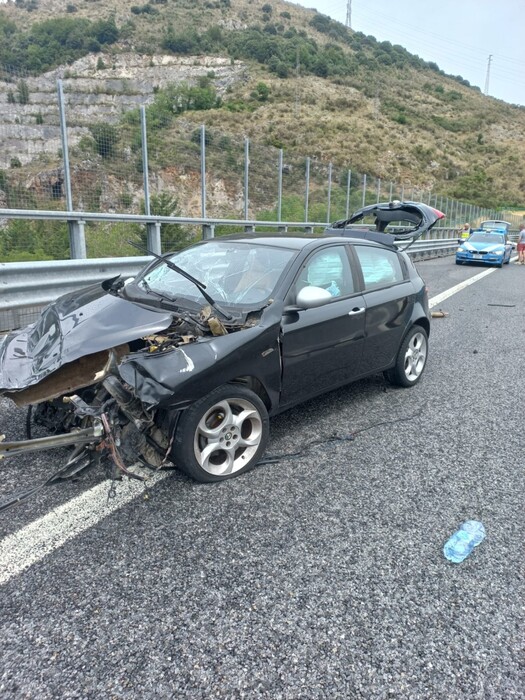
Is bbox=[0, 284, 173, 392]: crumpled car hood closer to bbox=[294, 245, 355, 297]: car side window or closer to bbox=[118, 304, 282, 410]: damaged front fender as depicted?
bbox=[118, 304, 282, 410]: damaged front fender

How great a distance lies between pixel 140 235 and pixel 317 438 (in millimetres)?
6392

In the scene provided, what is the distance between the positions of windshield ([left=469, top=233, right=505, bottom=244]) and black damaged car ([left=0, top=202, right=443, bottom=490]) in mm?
18145

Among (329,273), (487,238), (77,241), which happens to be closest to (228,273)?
(329,273)

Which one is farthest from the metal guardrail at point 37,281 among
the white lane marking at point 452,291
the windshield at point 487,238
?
the windshield at point 487,238

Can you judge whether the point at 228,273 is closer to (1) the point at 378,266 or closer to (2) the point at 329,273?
(2) the point at 329,273

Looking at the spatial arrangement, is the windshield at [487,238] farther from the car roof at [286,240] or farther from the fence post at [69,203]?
the car roof at [286,240]

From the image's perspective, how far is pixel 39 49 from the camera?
176 feet

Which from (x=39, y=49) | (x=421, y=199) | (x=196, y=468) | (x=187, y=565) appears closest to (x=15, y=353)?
(x=196, y=468)

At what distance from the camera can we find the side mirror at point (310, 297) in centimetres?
353

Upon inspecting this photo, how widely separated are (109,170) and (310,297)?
6733 millimetres

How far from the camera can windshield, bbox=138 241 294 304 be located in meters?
3.64

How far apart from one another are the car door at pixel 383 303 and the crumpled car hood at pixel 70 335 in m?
1.91

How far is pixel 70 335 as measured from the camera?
10.5ft

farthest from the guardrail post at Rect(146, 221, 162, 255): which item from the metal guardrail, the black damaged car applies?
the black damaged car
